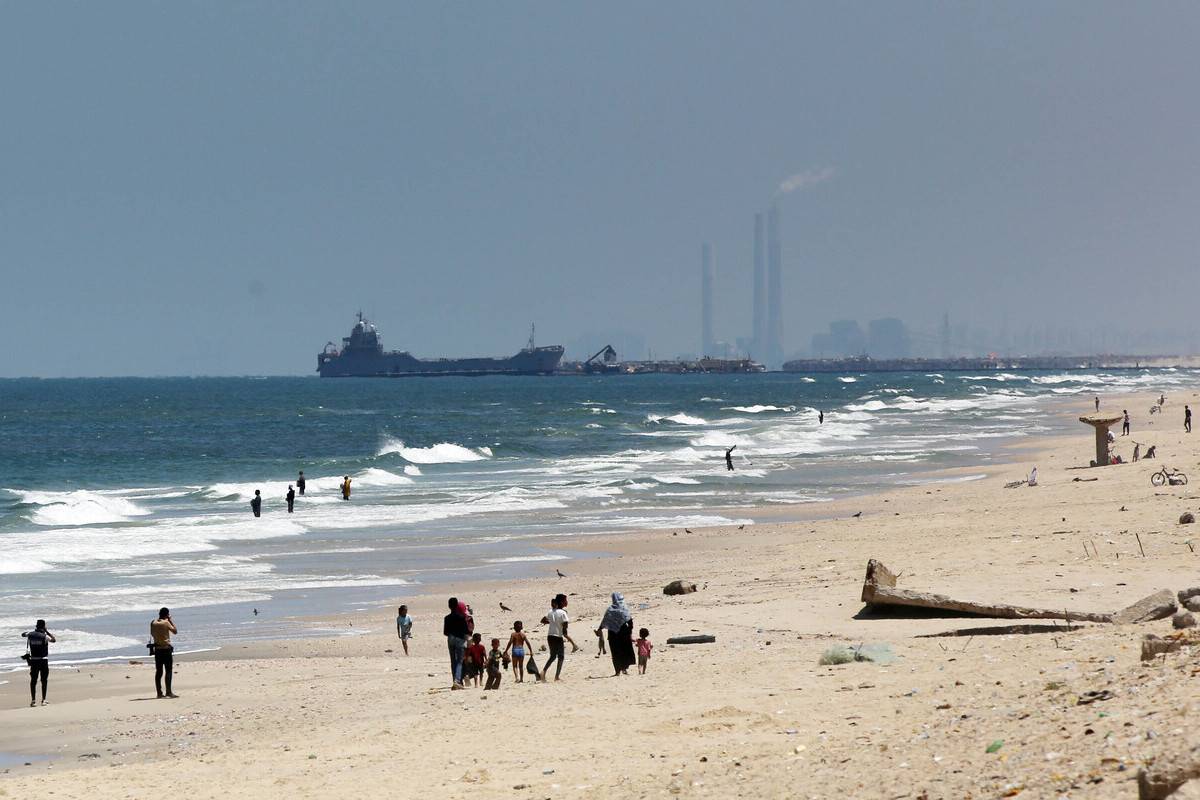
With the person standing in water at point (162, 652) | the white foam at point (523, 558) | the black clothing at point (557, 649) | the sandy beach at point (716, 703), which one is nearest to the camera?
the sandy beach at point (716, 703)

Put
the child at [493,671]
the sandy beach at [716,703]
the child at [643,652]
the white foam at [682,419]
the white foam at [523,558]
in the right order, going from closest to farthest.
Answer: the sandy beach at [716,703] < the child at [643,652] < the child at [493,671] < the white foam at [523,558] < the white foam at [682,419]

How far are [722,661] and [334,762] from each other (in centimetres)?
470

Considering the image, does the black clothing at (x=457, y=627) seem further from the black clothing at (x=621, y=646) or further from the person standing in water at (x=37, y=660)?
the person standing in water at (x=37, y=660)

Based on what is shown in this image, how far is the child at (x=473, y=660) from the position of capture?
15281mm

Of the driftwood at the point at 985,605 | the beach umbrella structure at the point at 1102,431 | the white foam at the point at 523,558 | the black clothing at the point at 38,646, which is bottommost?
the white foam at the point at 523,558

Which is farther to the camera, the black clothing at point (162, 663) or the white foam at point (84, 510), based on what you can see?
the white foam at point (84, 510)

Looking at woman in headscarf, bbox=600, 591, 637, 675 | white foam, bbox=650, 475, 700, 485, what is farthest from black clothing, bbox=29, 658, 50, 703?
white foam, bbox=650, 475, 700, 485

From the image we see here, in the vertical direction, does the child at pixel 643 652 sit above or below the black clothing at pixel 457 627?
below

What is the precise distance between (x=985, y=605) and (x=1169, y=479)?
1609 cm

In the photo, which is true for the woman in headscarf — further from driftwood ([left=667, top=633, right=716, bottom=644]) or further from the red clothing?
driftwood ([left=667, top=633, right=716, bottom=644])

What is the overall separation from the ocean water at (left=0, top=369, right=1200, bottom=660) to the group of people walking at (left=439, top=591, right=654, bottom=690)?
5.55m

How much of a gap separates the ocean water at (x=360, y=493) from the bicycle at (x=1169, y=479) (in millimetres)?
9407

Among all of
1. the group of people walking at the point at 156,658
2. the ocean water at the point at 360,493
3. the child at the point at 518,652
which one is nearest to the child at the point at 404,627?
the child at the point at 518,652

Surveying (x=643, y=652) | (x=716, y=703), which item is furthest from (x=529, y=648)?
(x=716, y=703)
